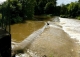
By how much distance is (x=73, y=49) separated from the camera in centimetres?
1521

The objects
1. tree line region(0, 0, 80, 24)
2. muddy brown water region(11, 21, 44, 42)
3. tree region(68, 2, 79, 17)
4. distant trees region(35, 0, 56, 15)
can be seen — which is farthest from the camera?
distant trees region(35, 0, 56, 15)

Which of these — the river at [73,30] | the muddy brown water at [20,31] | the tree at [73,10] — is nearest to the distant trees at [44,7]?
the tree at [73,10]

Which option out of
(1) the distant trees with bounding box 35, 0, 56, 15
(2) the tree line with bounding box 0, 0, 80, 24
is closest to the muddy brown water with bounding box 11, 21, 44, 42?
(2) the tree line with bounding box 0, 0, 80, 24

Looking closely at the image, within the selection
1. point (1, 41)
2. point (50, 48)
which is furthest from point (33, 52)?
point (1, 41)

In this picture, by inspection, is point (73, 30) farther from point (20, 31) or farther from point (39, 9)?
point (39, 9)

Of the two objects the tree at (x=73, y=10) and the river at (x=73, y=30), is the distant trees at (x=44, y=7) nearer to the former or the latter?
the tree at (x=73, y=10)

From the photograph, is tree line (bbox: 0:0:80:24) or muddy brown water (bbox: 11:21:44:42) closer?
muddy brown water (bbox: 11:21:44:42)

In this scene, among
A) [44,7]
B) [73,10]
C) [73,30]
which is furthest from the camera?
[44,7]

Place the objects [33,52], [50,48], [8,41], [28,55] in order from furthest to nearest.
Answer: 1. [50,48]
2. [33,52]
3. [28,55]
4. [8,41]

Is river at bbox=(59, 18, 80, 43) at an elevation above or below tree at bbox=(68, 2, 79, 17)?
below

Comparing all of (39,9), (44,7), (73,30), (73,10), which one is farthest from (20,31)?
(44,7)

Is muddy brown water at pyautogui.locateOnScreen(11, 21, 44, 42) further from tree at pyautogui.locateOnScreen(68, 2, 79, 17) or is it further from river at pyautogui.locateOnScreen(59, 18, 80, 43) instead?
tree at pyautogui.locateOnScreen(68, 2, 79, 17)

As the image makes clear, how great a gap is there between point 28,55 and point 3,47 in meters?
2.73

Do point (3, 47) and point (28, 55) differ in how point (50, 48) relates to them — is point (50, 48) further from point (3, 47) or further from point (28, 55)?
point (3, 47)
